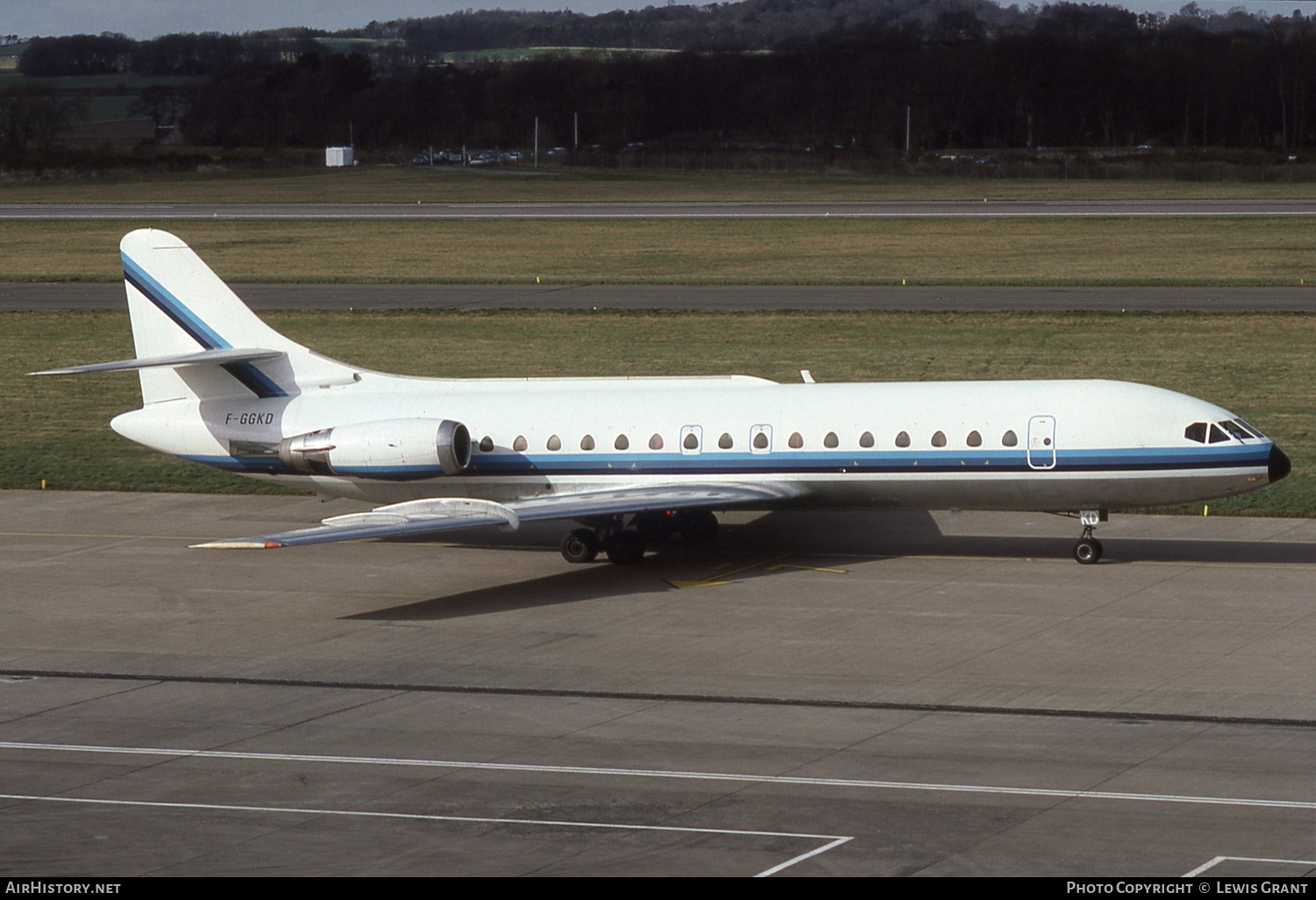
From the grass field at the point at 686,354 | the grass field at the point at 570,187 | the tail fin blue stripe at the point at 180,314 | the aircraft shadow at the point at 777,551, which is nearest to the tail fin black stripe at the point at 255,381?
the tail fin blue stripe at the point at 180,314

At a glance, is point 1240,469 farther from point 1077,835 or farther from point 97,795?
point 97,795

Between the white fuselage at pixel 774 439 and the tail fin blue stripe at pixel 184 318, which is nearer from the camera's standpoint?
the white fuselage at pixel 774 439

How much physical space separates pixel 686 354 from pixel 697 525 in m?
23.0

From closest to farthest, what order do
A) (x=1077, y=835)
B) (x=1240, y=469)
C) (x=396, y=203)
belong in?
Result: 1. (x=1077, y=835)
2. (x=1240, y=469)
3. (x=396, y=203)

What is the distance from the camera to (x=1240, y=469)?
29.8 m

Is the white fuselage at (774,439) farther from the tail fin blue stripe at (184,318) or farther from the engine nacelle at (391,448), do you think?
the tail fin blue stripe at (184,318)

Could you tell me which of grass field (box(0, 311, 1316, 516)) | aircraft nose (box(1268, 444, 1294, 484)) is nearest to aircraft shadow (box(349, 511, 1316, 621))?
aircraft nose (box(1268, 444, 1294, 484))

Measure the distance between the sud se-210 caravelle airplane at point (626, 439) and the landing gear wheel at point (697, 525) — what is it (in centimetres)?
4

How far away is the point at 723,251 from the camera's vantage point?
281 ft

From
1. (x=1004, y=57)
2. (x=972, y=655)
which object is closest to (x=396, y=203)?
(x=1004, y=57)

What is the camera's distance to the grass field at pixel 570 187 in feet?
383

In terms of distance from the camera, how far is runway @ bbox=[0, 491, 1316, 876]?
17156 millimetres

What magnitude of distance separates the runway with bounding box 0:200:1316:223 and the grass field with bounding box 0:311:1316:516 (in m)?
38.9
